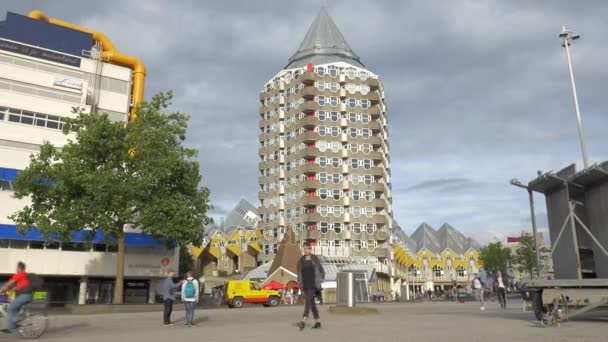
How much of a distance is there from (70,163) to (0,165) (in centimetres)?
1681

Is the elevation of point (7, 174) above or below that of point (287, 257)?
above

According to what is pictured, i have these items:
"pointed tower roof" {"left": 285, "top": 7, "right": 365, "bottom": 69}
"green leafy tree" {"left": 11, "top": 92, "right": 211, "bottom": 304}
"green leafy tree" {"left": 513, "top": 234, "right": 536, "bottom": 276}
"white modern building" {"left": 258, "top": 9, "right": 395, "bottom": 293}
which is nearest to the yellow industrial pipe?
"green leafy tree" {"left": 11, "top": 92, "right": 211, "bottom": 304}

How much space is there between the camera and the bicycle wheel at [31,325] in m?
11.4

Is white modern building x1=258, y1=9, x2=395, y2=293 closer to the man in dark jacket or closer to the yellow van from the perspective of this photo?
the yellow van

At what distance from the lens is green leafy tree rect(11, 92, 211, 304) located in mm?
30016

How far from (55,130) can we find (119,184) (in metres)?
A: 19.9

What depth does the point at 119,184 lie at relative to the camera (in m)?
30.2

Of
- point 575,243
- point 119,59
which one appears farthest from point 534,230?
point 119,59

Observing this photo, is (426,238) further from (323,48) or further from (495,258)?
(323,48)

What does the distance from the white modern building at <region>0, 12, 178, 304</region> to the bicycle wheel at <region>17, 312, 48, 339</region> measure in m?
33.4

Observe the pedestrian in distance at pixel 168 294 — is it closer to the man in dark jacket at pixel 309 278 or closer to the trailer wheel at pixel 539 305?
the man in dark jacket at pixel 309 278

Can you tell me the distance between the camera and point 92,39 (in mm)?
55094

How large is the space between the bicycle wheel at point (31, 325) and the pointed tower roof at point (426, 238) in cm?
13326

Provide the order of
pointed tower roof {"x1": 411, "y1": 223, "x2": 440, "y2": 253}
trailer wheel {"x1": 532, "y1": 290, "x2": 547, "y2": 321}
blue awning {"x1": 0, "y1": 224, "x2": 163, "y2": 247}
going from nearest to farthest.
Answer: trailer wheel {"x1": 532, "y1": 290, "x2": 547, "y2": 321} < blue awning {"x1": 0, "y1": 224, "x2": 163, "y2": 247} < pointed tower roof {"x1": 411, "y1": 223, "x2": 440, "y2": 253}
